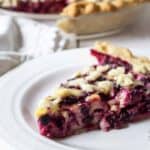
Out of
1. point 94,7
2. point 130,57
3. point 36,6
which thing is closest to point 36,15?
point 36,6

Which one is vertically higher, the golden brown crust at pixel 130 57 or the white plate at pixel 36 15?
the golden brown crust at pixel 130 57

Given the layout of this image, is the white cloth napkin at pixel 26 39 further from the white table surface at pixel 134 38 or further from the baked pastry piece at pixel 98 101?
the baked pastry piece at pixel 98 101

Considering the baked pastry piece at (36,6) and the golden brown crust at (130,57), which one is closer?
the golden brown crust at (130,57)

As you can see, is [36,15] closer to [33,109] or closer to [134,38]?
[134,38]

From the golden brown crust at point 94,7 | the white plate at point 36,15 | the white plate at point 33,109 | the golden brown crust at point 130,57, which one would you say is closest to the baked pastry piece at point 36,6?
the white plate at point 36,15

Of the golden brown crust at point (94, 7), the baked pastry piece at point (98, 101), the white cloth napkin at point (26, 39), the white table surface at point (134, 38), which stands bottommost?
the white table surface at point (134, 38)

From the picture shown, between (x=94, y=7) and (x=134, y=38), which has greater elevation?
(x=94, y=7)
